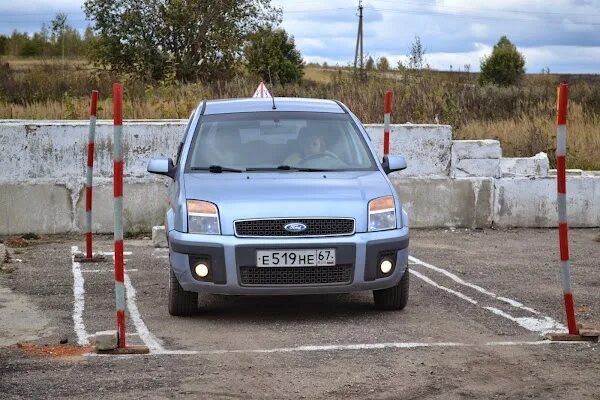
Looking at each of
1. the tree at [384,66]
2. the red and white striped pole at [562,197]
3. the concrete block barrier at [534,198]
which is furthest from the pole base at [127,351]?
the tree at [384,66]

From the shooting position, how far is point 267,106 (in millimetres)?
10633

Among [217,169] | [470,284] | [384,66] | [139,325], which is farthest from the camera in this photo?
[384,66]

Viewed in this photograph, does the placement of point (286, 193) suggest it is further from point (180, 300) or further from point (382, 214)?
point (180, 300)

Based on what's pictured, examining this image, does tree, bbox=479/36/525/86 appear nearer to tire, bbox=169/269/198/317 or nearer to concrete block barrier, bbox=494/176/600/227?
concrete block barrier, bbox=494/176/600/227

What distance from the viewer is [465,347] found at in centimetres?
805

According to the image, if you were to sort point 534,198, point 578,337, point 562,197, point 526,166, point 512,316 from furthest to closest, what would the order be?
point 526,166 → point 534,198 → point 512,316 → point 562,197 → point 578,337

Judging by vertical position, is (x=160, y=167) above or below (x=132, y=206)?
above

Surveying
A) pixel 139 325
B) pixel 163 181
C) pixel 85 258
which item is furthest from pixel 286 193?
pixel 163 181

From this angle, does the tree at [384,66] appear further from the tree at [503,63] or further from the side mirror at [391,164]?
the tree at [503,63]

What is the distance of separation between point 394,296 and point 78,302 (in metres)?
2.65

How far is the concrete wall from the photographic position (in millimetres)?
15234

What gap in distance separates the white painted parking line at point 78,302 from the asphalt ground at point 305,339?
0.06 feet

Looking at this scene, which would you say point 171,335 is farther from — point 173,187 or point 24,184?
point 24,184

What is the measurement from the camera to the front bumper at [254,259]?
29.2ft
